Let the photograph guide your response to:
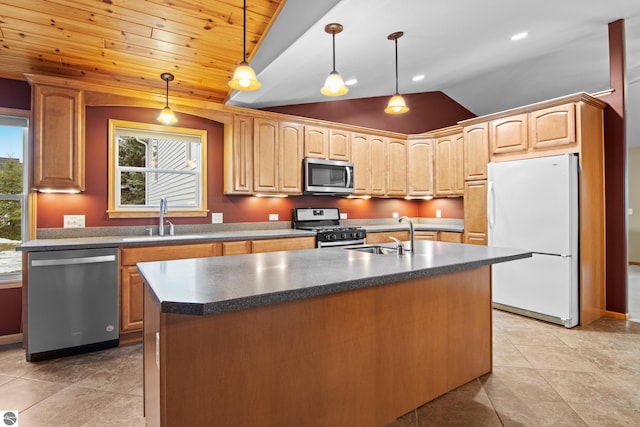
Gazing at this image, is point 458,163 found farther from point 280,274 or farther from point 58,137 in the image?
point 58,137

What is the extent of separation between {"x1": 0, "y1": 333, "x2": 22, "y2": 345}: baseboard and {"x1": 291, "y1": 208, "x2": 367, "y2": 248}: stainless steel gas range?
2988 millimetres

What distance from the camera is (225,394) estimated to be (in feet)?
4.46

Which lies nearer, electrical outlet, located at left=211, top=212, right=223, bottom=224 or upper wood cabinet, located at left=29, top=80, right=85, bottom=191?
upper wood cabinet, located at left=29, top=80, right=85, bottom=191

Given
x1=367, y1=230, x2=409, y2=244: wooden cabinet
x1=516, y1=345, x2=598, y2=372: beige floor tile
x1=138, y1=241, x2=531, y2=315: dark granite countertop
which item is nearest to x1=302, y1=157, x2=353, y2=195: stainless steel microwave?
x1=367, y1=230, x2=409, y2=244: wooden cabinet

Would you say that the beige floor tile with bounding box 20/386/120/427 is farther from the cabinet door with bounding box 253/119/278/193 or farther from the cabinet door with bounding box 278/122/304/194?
the cabinet door with bounding box 278/122/304/194

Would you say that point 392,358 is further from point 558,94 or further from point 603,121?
point 558,94

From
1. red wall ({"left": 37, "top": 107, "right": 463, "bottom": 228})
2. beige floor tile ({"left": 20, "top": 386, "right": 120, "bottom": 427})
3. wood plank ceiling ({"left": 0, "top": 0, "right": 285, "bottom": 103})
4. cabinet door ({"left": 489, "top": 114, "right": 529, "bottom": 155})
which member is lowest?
beige floor tile ({"left": 20, "top": 386, "right": 120, "bottom": 427})

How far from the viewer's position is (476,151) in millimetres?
4566

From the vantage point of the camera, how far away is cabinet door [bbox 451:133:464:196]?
5.04 meters

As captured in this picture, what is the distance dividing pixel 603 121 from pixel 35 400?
560 cm

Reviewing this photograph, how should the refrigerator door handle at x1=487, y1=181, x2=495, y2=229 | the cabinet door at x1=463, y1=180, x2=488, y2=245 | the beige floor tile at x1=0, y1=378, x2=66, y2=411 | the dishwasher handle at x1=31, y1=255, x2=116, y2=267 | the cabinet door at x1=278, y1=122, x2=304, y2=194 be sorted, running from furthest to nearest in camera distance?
the cabinet door at x1=463, y1=180, x2=488, y2=245, the cabinet door at x1=278, y1=122, x2=304, y2=194, the refrigerator door handle at x1=487, y1=181, x2=495, y2=229, the dishwasher handle at x1=31, y1=255, x2=116, y2=267, the beige floor tile at x1=0, y1=378, x2=66, y2=411

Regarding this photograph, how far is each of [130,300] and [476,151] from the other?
4.34m

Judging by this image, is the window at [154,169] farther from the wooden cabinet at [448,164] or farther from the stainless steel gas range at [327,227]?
the wooden cabinet at [448,164]

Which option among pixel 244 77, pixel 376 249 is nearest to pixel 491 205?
pixel 376 249
